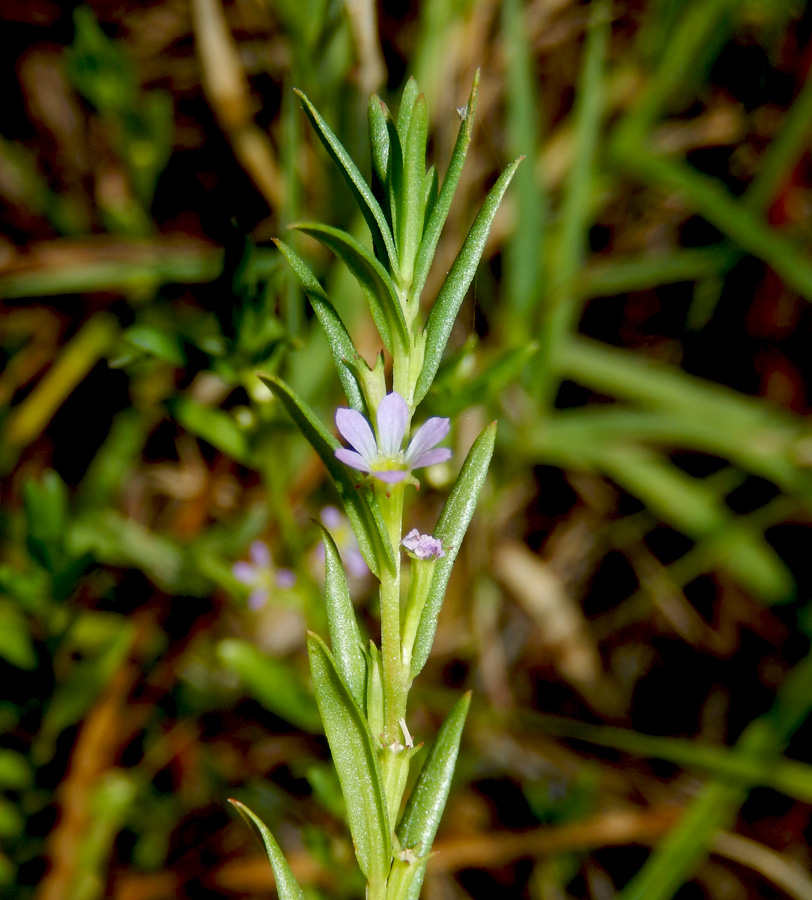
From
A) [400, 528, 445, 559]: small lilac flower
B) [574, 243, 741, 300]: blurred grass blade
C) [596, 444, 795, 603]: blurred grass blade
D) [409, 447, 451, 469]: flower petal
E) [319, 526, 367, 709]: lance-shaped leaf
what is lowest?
[319, 526, 367, 709]: lance-shaped leaf

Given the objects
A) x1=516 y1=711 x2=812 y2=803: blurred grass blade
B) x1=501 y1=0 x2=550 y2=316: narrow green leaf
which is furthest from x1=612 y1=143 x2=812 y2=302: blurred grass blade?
x1=516 y1=711 x2=812 y2=803: blurred grass blade

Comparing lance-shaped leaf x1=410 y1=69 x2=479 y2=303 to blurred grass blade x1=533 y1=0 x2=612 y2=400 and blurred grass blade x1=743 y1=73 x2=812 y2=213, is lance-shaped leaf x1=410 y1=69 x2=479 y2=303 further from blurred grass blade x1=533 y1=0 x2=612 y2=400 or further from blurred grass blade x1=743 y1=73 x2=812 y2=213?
blurred grass blade x1=743 y1=73 x2=812 y2=213

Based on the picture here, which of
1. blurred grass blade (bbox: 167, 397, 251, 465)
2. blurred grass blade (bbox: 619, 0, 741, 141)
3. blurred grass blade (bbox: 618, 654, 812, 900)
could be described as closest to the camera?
blurred grass blade (bbox: 167, 397, 251, 465)

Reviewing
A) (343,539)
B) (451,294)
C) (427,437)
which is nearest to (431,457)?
(427,437)

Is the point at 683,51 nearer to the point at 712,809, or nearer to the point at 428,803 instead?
the point at 712,809

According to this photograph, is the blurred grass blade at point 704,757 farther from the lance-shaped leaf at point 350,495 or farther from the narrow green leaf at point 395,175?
the narrow green leaf at point 395,175

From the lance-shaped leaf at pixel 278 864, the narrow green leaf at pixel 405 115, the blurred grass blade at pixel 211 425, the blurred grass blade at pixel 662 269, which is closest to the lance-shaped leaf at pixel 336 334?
the narrow green leaf at pixel 405 115
